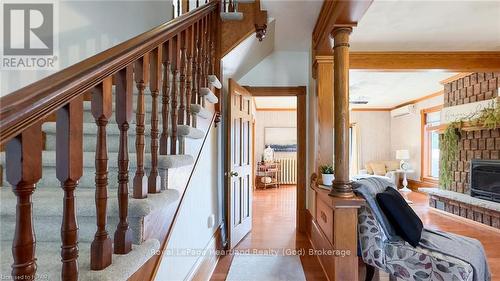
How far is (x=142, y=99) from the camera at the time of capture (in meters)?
1.13

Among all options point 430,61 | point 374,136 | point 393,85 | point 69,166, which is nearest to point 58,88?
point 69,166

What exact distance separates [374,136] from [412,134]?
46.3 inches

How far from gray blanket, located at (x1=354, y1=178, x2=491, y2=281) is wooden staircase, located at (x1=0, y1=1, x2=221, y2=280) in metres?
1.48

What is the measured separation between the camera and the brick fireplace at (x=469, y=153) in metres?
4.12

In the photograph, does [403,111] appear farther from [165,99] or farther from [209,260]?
[165,99]

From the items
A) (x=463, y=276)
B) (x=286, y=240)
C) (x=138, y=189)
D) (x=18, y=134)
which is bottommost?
(x=286, y=240)

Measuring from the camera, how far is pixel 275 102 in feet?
24.0

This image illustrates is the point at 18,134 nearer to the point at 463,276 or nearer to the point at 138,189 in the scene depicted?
the point at 138,189

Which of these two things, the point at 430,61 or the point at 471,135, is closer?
the point at 430,61

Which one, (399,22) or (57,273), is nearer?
(57,273)

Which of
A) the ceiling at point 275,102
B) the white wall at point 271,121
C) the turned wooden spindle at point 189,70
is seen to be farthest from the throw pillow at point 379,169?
the turned wooden spindle at point 189,70

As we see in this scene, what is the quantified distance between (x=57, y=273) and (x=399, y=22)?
3.37 metres

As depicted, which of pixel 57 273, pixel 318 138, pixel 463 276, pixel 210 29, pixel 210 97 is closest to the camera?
pixel 57 273

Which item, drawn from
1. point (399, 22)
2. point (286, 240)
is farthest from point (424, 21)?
point (286, 240)
